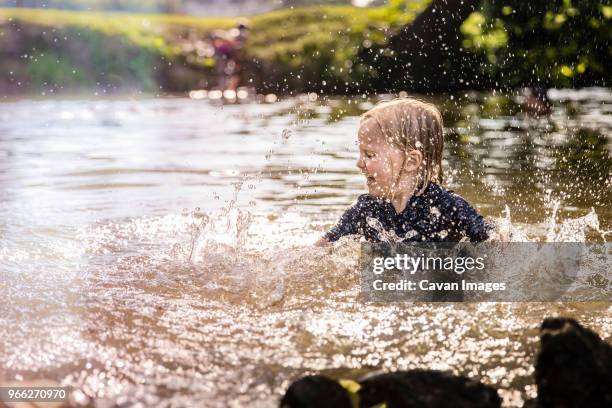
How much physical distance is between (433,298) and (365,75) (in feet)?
64.2

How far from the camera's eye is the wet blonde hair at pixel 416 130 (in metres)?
4.90

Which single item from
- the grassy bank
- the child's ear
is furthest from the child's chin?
the grassy bank

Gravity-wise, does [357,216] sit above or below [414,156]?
below

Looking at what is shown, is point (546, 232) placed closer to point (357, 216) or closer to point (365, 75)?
point (357, 216)

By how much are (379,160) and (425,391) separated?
92.7 inches

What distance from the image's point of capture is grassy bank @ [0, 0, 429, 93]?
23.5 m

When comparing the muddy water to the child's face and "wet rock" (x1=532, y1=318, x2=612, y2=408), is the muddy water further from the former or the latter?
the child's face

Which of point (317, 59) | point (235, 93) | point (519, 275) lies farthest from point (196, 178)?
point (317, 59)

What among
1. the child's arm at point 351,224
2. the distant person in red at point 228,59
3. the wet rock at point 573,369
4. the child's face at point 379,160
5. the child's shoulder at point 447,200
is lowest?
the wet rock at point 573,369

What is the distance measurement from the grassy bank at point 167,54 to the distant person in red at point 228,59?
351 mm

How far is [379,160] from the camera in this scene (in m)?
4.92

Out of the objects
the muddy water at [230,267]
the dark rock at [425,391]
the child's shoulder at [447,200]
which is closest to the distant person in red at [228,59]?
the muddy water at [230,267]

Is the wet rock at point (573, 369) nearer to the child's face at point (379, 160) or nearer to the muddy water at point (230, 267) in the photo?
the muddy water at point (230, 267)

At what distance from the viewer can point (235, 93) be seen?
2259 cm
